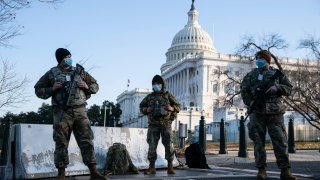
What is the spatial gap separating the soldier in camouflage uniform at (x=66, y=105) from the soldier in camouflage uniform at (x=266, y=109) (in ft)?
7.59

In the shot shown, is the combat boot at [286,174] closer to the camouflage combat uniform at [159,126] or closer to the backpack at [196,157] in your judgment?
the camouflage combat uniform at [159,126]

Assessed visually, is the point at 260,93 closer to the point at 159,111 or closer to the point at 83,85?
the point at 159,111

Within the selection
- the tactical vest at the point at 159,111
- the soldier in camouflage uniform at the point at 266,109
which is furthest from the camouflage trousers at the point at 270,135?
the tactical vest at the point at 159,111

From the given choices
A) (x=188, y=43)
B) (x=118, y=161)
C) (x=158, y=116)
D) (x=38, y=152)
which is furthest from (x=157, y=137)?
(x=188, y=43)

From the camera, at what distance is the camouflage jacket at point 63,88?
21.4 ft

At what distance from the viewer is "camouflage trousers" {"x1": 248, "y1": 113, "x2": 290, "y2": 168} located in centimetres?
687

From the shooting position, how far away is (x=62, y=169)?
642cm

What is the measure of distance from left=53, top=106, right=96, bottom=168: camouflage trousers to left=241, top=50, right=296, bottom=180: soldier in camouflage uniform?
2.41m

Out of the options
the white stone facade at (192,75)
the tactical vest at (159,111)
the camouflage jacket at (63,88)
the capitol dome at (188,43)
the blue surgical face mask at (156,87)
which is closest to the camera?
the camouflage jacket at (63,88)

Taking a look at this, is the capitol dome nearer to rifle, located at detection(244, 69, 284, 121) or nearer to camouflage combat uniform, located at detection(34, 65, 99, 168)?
rifle, located at detection(244, 69, 284, 121)

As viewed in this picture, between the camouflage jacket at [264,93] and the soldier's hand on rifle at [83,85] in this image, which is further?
the camouflage jacket at [264,93]

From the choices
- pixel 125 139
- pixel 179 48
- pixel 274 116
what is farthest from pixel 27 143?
pixel 179 48

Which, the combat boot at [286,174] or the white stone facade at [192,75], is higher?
the white stone facade at [192,75]

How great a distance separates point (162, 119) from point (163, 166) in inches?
63.1
